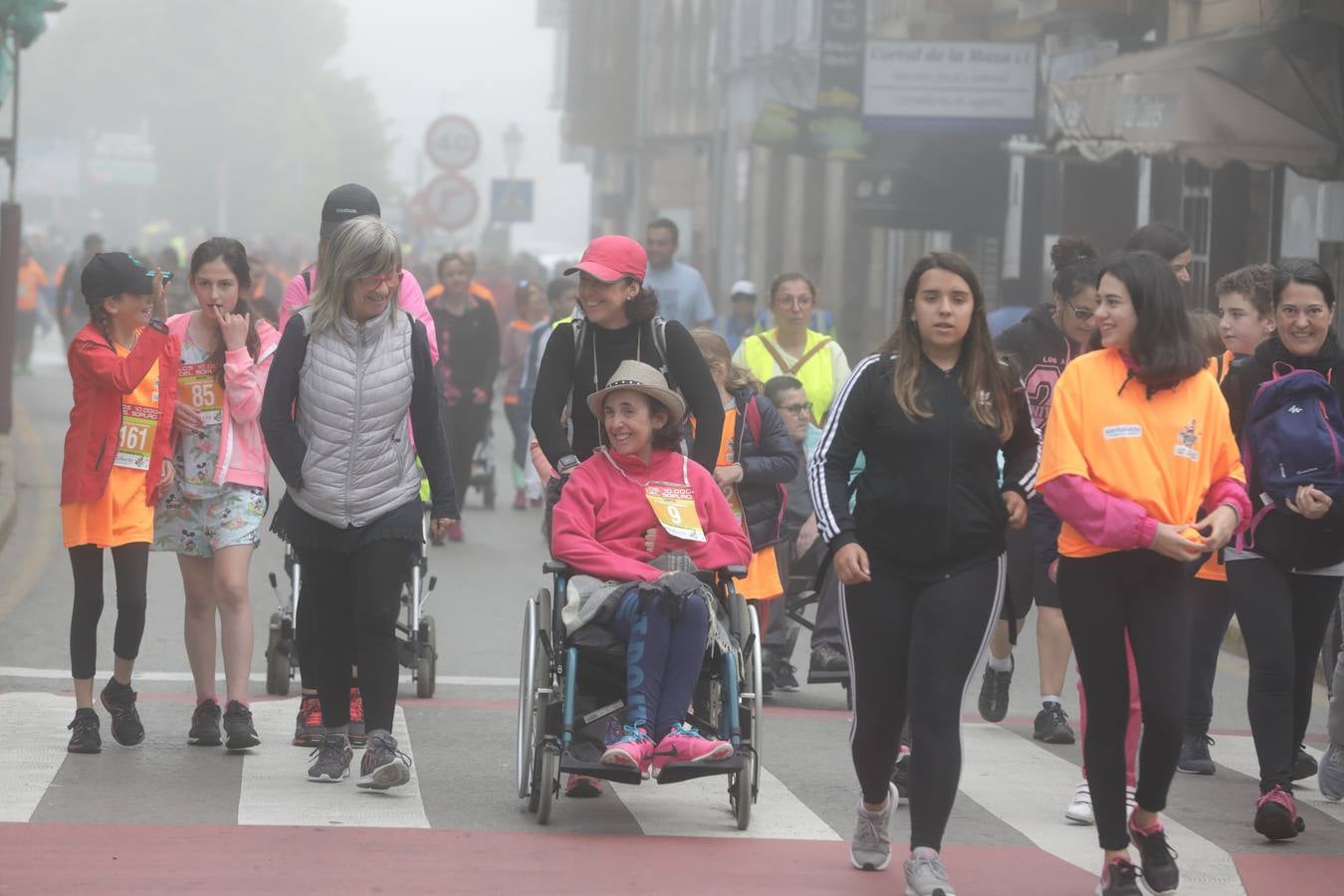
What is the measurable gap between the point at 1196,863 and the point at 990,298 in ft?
71.2

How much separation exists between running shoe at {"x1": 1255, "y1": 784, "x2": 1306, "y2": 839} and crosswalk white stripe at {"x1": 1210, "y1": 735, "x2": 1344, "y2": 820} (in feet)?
1.62

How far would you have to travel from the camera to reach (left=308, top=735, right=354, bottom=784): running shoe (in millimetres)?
7711

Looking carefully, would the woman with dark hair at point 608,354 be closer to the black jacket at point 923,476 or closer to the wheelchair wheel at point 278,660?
the black jacket at point 923,476

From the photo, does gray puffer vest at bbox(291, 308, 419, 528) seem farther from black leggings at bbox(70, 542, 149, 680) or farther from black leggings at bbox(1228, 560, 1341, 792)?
black leggings at bbox(1228, 560, 1341, 792)

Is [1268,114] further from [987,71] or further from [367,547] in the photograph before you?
[367,547]

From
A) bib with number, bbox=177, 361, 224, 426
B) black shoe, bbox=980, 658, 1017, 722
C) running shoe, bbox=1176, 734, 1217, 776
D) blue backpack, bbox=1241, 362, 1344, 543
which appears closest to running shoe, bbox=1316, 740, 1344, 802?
running shoe, bbox=1176, 734, 1217, 776

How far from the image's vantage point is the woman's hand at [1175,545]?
622 centimetres

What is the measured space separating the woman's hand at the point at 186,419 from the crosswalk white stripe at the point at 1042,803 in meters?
2.97

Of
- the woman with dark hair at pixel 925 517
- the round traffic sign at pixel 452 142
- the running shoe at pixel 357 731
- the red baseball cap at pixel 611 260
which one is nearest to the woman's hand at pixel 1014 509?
the woman with dark hair at pixel 925 517

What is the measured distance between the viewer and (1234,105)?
15.9 metres

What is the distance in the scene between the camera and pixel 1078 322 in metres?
9.07

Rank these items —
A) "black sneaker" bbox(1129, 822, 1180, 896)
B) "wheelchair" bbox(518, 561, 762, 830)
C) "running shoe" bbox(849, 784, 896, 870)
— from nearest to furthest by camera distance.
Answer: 1. "black sneaker" bbox(1129, 822, 1180, 896)
2. "running shoe" bbox(849, 784, 896, 870)
3. "wheelchair" bbox(518, 561, 762, 830)

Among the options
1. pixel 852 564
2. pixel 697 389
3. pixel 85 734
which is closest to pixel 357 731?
pixel 85 734

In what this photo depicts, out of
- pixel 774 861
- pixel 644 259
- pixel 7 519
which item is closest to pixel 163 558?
pixel 7 519
